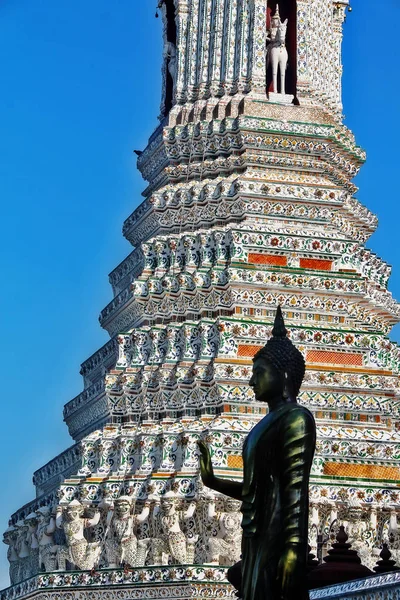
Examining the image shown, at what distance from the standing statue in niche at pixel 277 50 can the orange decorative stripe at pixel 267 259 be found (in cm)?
501

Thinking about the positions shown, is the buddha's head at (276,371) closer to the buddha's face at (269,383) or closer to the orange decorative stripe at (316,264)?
the buddha's face at (269,383)

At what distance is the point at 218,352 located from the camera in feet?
101

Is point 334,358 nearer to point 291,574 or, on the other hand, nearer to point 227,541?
point 227,541

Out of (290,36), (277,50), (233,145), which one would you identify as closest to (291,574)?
(233,145)

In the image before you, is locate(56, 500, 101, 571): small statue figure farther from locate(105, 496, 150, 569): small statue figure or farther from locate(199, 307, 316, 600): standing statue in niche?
locate(199, 307, 316, 600): standing statue in niche

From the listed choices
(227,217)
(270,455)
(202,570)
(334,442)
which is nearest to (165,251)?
(227,217)

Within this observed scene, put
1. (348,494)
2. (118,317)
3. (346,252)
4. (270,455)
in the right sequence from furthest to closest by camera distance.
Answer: (118,317) → (346,252) → (348,494) → (270,455)

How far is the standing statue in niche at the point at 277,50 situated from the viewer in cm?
3619

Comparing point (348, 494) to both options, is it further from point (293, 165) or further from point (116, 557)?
point (293, 165)

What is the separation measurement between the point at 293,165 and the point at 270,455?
79.0 ft

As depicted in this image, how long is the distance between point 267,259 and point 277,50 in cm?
608

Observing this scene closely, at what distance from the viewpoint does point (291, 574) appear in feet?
35.8

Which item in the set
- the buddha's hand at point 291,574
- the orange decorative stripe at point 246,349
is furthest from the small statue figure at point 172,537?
the buddha's hand at point 291,574

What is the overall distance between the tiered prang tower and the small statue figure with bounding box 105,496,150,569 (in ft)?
0.14
